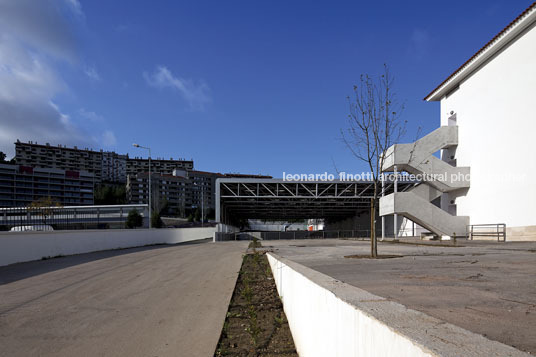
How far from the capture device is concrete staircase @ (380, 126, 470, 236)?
2784 centimetres

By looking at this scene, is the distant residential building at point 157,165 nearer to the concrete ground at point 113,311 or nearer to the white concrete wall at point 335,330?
the concrete ground at point 113,311

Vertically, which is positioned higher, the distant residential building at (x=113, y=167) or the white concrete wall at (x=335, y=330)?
the distant residential building at (x=113, y=167)

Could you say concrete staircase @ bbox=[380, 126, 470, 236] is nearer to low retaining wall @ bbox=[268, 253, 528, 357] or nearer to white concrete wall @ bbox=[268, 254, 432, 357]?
white concrete wall @ bbox=[268, 254, 432, 357]

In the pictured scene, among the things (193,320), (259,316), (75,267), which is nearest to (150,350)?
(193,320)

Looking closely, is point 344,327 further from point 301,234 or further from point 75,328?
point 301,234

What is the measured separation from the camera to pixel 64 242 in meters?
18.0

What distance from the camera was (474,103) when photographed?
2734cm

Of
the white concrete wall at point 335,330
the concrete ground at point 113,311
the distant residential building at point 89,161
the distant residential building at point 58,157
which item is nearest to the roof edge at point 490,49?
the concrete ground at point 113,311

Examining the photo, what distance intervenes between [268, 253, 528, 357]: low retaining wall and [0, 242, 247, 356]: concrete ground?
7.64ft

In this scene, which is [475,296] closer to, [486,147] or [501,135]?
[501,135]

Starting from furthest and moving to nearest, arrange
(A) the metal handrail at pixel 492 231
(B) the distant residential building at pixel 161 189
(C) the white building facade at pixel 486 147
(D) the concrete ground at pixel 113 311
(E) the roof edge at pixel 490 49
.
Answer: (B) the distant residential building at pixel 161 189, (A) the metal handrail at pixel 492 231, (C) the white building facade at pixel 486 147, (E) the roof edge at pixel 490 49, (D) the concrete ground at pixel 113 311

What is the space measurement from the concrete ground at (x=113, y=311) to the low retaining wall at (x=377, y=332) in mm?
2329

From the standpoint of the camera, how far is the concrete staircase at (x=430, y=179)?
27844mm

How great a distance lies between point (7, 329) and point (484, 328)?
6.72 meters
